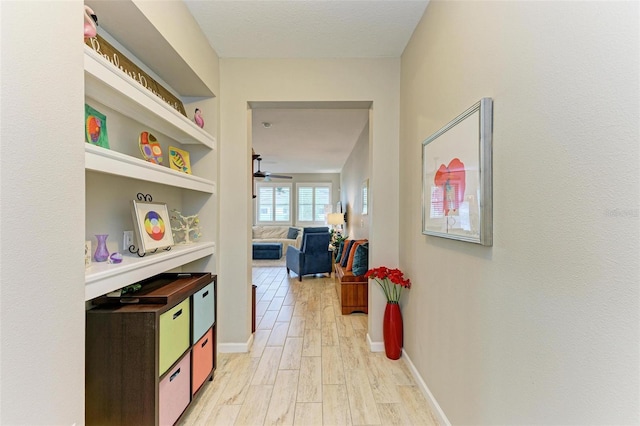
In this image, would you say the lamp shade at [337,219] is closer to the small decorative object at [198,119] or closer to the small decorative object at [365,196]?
the small decorative object at [365,196]

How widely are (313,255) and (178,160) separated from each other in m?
3.72

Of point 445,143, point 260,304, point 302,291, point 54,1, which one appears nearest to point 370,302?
point 445,143

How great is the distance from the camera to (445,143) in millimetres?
1600

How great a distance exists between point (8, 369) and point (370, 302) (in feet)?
7.63

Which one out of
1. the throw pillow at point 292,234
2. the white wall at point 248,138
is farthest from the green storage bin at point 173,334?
the throw pillow at point 292,234

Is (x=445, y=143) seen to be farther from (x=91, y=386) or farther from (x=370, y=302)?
(x=91, y=386)

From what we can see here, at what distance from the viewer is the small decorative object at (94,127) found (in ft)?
4.19

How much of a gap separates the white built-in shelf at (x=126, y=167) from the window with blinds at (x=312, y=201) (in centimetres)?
752

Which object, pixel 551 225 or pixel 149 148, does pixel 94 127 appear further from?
pixel 551 225

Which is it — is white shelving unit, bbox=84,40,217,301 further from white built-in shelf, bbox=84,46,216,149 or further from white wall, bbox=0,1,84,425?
white wall, bbox=0,1,84,425

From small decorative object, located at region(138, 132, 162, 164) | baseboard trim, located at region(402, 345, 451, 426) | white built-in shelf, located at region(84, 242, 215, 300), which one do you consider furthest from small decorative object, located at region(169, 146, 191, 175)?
baseboard trim, located at region(402, 345, 451, 426)

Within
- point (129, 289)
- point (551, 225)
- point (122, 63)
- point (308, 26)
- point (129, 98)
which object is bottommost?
point (129, 289)

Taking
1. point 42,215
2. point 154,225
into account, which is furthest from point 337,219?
point 42,215

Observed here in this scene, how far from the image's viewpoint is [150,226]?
172 centimetres
